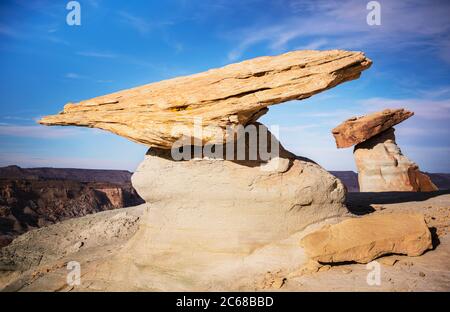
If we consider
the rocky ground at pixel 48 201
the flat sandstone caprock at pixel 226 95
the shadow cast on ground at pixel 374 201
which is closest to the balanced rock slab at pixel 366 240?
the flat sandstone caprock at pixel 226 95

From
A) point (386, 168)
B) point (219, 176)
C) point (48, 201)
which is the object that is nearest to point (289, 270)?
point (219, 176)

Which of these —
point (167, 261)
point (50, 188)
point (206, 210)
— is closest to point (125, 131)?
point (206, 210)

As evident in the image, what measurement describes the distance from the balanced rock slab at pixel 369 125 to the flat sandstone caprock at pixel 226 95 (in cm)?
773

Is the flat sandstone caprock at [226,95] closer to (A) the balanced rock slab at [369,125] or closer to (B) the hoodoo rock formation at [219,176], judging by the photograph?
(B) the hoodoo rock formation at [219,176]

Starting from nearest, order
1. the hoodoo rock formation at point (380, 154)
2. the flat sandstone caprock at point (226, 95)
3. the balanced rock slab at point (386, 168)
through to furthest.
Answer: the flat sandstone caprock at point (226, 95) < the hoodoo rock formation at point (380, 154) < the balanced rock slab at point (386, 168)

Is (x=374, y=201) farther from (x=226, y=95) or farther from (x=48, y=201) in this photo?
(x=48, y=201)

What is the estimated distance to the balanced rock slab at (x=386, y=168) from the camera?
12289mm

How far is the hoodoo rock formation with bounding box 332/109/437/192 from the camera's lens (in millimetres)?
12188

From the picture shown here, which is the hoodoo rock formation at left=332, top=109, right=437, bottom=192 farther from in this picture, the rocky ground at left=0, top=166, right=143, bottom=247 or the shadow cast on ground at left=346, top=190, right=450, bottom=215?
the rocky ground at left=0, top=166, right=143, bottom=247

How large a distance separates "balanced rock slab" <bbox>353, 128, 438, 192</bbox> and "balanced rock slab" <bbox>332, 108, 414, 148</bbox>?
0.62m

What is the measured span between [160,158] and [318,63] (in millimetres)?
2971

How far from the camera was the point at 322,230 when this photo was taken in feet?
16.1
